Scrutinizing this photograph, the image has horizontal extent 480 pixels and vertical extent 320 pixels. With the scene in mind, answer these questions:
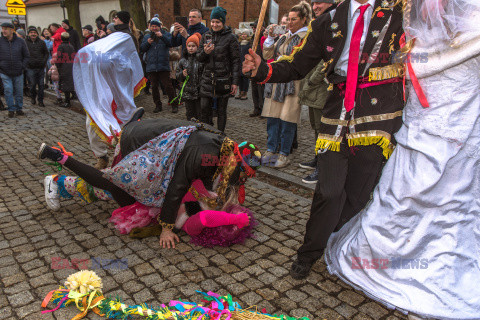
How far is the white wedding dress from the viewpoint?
7.63 feet

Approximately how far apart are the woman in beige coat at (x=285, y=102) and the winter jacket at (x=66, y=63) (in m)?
5.27

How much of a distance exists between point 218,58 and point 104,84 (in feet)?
5.71

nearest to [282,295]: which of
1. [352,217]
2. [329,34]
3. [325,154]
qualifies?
[352,217]

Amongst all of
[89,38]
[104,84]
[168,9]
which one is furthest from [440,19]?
[168,9]

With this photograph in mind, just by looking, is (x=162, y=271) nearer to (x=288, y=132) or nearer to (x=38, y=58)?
(x=288, y=132)

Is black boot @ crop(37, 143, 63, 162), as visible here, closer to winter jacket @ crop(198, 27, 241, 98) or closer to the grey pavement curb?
the grey pavement curb

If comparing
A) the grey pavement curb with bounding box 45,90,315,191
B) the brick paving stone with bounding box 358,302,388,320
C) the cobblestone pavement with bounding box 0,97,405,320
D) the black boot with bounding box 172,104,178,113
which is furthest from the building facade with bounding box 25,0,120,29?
the brick paving stone with bounding box 358,302,388,320

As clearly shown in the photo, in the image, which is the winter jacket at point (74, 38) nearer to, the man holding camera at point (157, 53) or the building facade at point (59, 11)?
the man holding camera at point (157, 53)

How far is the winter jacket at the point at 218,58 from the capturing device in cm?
568

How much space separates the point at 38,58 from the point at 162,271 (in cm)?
786

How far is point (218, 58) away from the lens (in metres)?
5.70

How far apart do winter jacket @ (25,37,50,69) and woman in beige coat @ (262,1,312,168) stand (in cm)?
616

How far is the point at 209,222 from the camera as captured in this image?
3090 millimetres

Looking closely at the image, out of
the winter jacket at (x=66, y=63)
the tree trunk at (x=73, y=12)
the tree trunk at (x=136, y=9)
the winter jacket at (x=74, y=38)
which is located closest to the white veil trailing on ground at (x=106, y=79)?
the winter jacket at (x=66, y=63)
